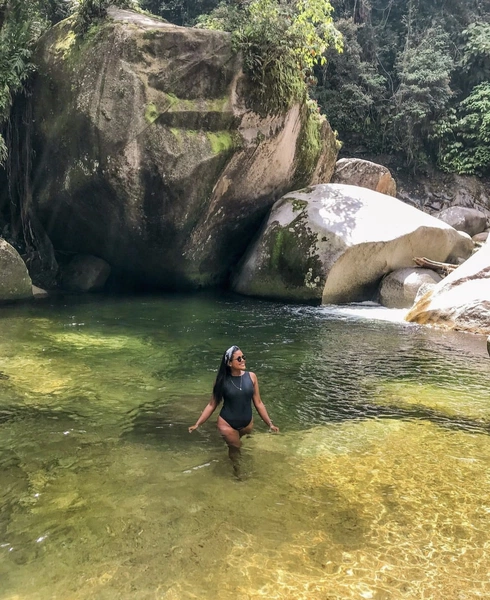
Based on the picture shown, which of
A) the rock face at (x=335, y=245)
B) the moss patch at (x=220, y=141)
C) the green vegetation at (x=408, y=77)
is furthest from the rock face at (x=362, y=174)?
the moss patch at (x=220, y=141)

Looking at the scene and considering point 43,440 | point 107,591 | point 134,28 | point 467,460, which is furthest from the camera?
point 134,28

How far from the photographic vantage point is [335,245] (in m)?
12.0

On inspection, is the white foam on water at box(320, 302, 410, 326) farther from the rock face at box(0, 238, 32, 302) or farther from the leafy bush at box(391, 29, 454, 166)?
the leafy bush at box(391, 29, 454, 166)

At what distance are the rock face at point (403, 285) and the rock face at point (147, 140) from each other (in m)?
3.96

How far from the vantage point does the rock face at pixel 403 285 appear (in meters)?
12.0

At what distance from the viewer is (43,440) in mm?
4469

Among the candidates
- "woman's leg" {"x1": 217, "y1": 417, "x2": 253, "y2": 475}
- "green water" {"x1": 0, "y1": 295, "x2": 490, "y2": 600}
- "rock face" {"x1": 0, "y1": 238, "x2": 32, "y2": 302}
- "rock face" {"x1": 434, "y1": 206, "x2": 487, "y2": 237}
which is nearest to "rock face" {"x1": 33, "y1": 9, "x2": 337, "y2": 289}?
"rock face" {"x1": 0, "y1": 238, "x2": 32, "y2": 302}

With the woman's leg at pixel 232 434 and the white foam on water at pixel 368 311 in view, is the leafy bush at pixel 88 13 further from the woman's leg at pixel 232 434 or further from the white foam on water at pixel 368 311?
the woman's leg at pixel 232 434

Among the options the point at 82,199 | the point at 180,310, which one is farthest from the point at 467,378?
the point at 82,199

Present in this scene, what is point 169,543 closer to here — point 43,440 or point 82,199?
point 43,440

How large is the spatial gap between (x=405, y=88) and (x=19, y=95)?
2088 centimetres

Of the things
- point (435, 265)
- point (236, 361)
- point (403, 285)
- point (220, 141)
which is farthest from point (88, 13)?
point (236, 361)

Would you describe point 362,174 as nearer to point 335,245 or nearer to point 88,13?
point 335,245

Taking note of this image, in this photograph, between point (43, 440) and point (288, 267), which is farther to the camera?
point (288, 267)
